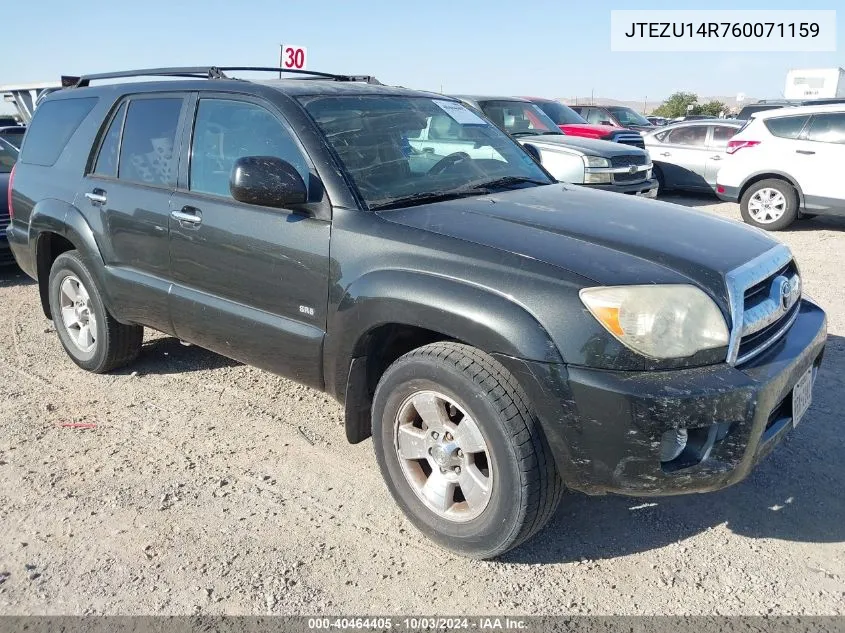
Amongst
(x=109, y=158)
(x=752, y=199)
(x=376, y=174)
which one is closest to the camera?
(x=376, y=174)

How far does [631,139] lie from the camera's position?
1306 centimetres

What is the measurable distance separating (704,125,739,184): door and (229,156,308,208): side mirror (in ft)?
34.6

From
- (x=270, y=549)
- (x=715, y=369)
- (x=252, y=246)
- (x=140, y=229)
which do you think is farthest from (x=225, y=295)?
(x=715, y=369)

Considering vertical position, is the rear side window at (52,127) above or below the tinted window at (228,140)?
above

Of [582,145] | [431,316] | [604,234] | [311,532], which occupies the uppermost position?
[582,145]

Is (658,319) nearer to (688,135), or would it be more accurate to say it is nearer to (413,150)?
(413,150)

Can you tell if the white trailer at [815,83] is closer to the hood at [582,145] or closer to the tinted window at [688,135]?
the tinted window at [688,135]

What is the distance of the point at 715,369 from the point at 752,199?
8.34 metres

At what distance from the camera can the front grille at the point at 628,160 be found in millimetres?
9219

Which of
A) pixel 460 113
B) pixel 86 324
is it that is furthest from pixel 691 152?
pixel 86 324

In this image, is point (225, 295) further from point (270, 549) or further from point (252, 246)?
point (270, 549)

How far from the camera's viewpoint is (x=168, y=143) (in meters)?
3.79

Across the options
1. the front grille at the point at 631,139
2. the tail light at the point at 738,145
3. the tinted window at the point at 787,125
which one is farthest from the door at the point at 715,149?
the tinted window at the point at 787,125

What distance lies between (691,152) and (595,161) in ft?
13.6
